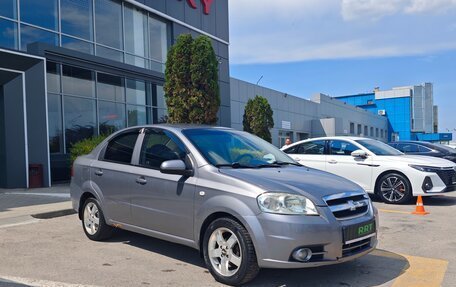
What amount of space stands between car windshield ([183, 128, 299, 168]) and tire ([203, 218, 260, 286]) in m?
0.76

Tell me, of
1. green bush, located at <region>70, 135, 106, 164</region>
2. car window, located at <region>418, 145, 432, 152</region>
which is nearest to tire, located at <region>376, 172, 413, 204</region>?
car window, located at <region>418, 145, 432, 152</region>

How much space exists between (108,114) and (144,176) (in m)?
12.5

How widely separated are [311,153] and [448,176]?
3.20 meters

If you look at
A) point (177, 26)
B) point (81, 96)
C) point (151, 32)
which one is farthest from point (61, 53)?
point (177, 26)

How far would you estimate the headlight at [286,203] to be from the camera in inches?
165

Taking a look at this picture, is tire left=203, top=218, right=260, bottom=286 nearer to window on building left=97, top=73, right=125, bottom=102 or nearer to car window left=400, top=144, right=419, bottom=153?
car window left=400, top=144, right=419, bottom=153

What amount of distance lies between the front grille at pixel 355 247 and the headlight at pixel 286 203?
1.69 feet

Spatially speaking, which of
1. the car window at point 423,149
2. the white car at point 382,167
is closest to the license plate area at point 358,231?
the white car at point 382,167

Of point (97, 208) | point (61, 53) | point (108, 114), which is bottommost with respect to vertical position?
point (97, 208)

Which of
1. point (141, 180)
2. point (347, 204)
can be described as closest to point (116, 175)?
point (141, 180)

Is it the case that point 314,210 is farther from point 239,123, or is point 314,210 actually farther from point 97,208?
point 239,123

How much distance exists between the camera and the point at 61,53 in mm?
14594

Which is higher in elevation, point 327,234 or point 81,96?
point 81,96

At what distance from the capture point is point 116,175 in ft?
19.1
